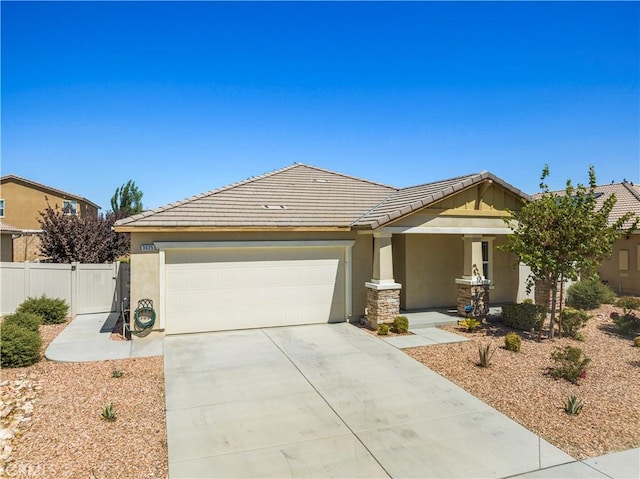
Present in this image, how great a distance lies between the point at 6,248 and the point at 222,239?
18.1 meters

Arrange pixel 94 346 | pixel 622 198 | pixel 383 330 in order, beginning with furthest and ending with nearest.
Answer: pixel 622 198 → pixel 383 330 → pixel 94 346

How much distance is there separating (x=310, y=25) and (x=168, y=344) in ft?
34.6

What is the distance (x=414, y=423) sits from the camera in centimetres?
634

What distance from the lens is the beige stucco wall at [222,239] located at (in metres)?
11.0

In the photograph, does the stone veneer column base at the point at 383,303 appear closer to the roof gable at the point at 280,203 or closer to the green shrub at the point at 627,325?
the roof gable at the point at 280,203

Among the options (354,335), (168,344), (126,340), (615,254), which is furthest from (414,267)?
(615,254)

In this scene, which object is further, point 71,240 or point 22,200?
point 22,200

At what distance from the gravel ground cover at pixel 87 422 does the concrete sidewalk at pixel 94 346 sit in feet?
1.42

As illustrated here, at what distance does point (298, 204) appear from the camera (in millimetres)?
13867

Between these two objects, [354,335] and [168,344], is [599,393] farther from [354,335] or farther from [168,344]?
[168,344]

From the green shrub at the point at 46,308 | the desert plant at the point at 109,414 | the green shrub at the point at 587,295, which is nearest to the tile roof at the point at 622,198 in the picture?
the green shrub at the point at 587,295

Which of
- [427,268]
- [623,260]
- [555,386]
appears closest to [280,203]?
[427,268]

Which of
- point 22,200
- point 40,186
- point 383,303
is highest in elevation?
point 40,186

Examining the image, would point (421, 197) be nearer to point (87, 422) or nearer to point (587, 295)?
point (587, 295)
